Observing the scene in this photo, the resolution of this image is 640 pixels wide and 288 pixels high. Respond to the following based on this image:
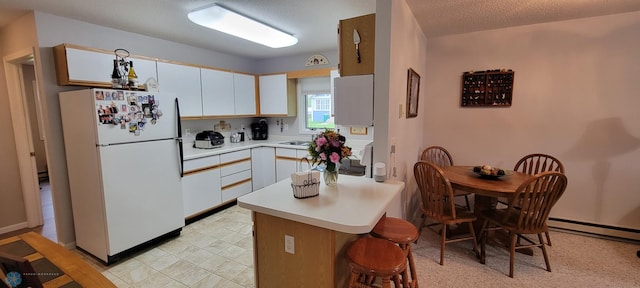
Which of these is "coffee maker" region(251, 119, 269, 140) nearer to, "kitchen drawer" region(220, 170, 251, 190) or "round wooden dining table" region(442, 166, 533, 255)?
"kitchen drawer" region(220, 170, 251, 190)

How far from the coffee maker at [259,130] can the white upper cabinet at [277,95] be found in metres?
0.27

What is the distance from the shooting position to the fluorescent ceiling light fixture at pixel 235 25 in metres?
2.39

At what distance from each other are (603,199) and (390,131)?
2.70m

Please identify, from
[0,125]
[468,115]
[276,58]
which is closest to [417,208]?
[468,115]

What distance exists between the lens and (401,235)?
175 cm

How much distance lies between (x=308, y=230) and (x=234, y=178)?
2.71m

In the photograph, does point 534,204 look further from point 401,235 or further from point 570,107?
point 570,107

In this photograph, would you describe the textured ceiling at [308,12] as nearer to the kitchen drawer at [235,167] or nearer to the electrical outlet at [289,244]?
the kitchen drawer at [235,167]

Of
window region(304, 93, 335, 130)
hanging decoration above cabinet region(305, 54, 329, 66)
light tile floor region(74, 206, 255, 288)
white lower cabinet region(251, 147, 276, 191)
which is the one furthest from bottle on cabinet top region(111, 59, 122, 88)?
window region(304, 93, 335, 130)

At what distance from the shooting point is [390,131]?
218 cm

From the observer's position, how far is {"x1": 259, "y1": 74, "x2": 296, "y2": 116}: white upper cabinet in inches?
177

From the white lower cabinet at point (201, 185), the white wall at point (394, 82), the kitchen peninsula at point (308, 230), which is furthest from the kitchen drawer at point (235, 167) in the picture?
the white wall at point (394, 82)

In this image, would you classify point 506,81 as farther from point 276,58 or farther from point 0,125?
point 0,125

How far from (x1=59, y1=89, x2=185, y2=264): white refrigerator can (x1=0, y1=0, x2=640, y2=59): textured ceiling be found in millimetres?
744
